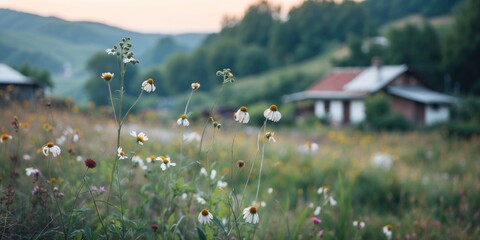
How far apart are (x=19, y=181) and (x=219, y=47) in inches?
2013

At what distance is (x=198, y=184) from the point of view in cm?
297

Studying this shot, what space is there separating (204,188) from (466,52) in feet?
108

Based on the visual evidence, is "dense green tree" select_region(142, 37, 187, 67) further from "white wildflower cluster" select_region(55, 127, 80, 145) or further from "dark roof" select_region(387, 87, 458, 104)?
"dark roof" select_region(387, 87, 458, 104)

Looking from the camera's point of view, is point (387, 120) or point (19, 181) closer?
point (19, 181)

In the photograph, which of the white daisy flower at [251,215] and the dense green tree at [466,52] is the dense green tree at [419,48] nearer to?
the dense green tree at [466,52]

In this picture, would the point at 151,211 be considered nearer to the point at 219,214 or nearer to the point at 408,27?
the point at 219,214

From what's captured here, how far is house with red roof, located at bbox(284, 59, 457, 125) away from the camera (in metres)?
24.1

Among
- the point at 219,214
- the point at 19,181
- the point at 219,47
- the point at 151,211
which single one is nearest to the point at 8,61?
the point at 19,181

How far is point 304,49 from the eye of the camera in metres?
54.6

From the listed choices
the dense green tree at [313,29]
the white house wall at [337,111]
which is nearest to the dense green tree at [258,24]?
the dense green tree at [313,29]

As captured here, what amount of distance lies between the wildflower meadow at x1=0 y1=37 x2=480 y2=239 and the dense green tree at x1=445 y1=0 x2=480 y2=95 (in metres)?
24.9

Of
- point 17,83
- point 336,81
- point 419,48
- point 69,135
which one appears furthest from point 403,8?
point 69,135

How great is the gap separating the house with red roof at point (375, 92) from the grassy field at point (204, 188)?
1513 cm

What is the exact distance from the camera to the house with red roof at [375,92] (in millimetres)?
24078
